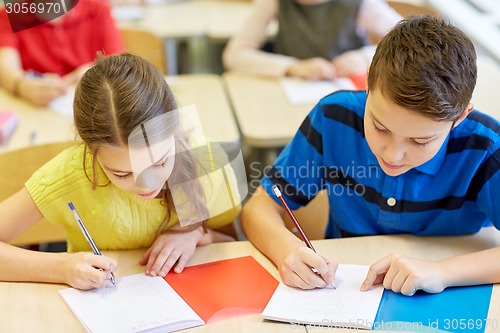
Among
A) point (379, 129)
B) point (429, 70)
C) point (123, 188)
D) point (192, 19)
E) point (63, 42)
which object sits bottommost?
point (192, 19)

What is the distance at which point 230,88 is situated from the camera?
2.32 meters

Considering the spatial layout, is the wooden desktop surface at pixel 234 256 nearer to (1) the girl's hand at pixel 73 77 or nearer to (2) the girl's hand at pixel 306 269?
(2) the girl's hand at pixel 306 269

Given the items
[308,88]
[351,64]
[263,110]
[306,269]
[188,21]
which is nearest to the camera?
[306,269]

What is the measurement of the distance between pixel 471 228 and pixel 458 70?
1.35 feet

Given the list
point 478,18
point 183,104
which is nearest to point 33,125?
point 183,104

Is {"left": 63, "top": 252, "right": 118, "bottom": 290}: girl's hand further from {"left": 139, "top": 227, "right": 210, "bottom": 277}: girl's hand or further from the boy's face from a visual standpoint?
the boy's face

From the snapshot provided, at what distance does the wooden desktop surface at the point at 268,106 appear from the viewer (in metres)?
1.97

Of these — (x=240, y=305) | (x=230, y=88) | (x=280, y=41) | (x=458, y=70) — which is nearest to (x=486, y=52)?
→ (x=280, y=41)

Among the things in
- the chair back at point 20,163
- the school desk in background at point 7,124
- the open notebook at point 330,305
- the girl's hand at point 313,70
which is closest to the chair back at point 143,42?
the girl's hand at point 313,70

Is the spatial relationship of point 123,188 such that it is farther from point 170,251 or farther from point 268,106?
point 268,106

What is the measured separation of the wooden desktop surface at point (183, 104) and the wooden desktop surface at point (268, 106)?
41mm

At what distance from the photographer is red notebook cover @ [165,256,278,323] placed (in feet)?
3.84

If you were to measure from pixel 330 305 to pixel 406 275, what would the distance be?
0.48 feet

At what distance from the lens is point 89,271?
47.1 inches
